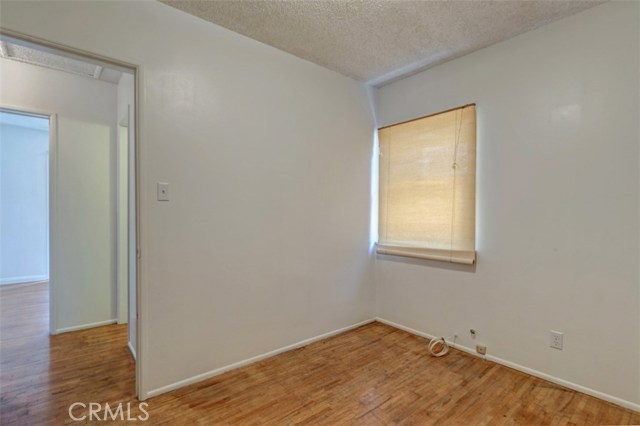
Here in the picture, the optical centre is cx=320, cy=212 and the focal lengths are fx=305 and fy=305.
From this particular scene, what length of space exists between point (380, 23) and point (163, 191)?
1.93 metres

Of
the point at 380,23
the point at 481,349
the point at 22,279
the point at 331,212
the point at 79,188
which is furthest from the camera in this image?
the point at 22,279

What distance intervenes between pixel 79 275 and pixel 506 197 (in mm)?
4106

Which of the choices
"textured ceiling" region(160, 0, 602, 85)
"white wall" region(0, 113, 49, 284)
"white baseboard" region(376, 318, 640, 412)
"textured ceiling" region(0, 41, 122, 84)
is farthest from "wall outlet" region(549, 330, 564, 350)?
"white wall" region(0, 113, 49, 284)

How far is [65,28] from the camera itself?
5.58ft

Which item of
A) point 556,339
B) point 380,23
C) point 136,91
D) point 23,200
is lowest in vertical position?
point 556,339

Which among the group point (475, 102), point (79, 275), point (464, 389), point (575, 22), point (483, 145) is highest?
point (575, 22)

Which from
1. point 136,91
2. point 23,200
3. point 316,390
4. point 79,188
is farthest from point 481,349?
point 23,200

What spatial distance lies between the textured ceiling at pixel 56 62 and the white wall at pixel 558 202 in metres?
3.27

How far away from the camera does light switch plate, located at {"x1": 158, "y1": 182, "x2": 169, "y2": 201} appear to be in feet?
6.62

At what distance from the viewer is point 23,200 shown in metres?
5.23

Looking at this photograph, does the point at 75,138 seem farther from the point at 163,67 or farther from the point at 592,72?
the point at 592,72

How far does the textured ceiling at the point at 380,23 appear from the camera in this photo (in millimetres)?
2002

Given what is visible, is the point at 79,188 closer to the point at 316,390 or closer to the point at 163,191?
the point at 163,191

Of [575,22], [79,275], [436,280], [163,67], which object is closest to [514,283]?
[436,280]
